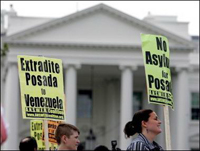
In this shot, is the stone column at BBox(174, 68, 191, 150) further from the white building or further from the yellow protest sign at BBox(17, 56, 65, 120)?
the yellow protest sign at BBox(17, 56, 65, 120)

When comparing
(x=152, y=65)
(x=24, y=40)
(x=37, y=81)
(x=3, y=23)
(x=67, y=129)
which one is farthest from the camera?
(x=3, y=23)

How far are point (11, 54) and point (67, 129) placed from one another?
138 feet

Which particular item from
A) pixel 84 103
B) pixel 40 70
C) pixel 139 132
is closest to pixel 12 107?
pixel 84 103

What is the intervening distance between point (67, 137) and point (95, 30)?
43229mm

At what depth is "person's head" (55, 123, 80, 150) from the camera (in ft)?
25.8

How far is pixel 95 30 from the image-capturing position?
51031mm

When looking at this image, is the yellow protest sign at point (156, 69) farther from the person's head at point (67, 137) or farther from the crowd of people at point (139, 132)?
the person's head at point (67, 137)

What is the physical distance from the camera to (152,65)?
11.0 m

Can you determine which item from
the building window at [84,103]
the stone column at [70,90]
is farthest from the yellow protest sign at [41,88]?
the building window at [84,103]

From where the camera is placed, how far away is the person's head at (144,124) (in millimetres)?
8711

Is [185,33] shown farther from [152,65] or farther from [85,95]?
[152,65]

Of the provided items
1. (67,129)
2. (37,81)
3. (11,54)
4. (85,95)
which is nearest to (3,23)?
(85,95)

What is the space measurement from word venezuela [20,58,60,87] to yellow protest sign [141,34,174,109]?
184 cm

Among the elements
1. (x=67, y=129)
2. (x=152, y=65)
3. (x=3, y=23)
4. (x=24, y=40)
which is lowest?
(x=67, y=129)
